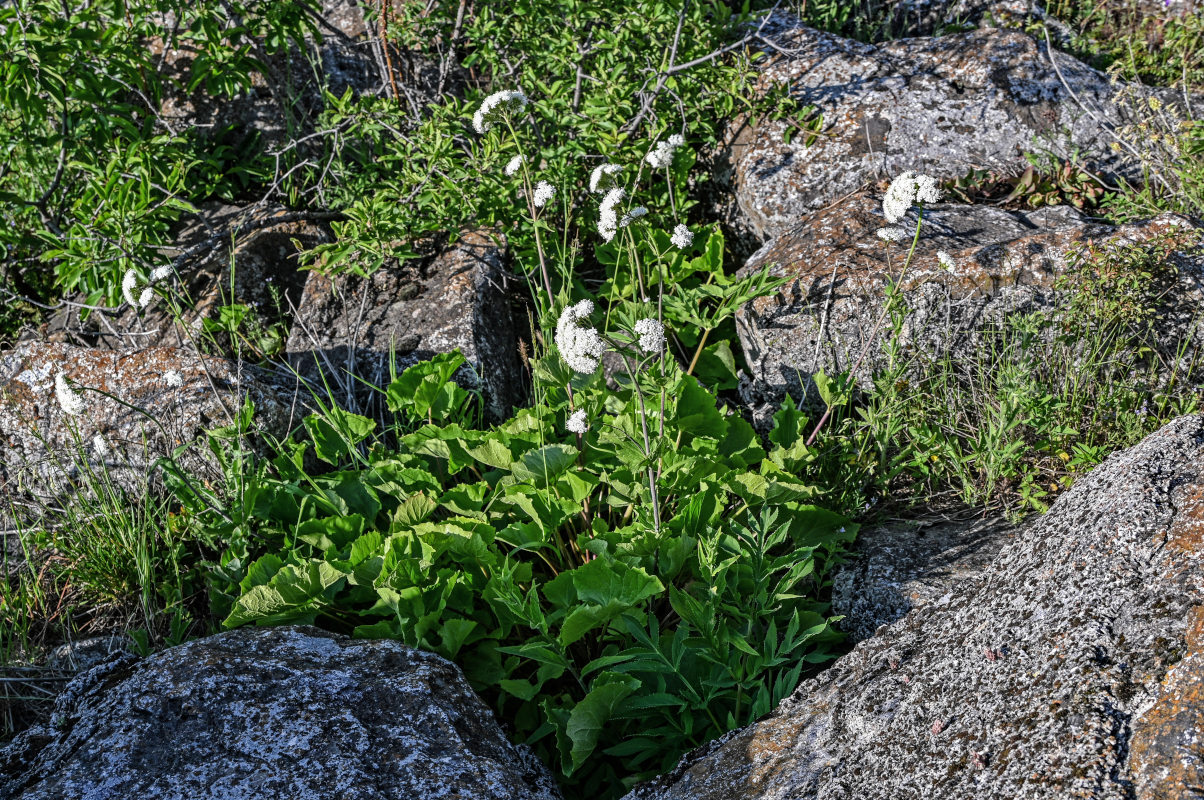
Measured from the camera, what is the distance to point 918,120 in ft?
16.5

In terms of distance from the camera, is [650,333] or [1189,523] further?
[650,333]

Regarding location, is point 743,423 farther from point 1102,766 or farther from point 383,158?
point 383,158

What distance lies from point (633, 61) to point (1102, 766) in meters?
4.52

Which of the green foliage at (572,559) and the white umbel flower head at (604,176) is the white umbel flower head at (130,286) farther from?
the white umbel flower head at (604,176)

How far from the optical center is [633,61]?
503 cm

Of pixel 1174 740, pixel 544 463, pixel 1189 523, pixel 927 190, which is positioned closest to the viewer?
pixel 1174 740

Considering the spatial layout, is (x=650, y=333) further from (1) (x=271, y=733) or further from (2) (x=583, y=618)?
(1) (x=271, y=733)

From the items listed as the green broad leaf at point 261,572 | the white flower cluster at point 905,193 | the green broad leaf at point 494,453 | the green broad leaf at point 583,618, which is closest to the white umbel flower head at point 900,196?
the white flower cluster at point 905,193

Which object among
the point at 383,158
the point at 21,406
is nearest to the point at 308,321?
the point at 383,158

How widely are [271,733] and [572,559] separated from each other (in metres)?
1.34

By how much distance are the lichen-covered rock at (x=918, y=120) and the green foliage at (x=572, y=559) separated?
2.14 metres

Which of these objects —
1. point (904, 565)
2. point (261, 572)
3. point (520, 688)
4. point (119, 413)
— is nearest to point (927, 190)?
point (904, 565)

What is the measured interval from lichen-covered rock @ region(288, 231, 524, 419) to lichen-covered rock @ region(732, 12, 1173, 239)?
169cm

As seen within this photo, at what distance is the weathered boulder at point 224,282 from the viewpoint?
4.90m
